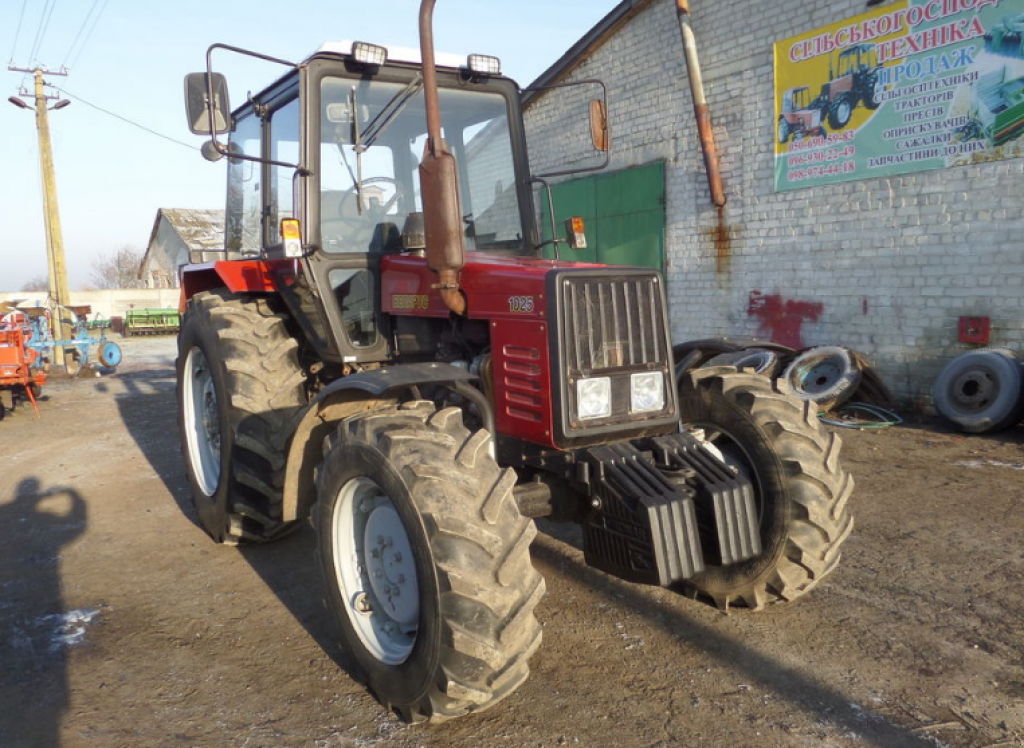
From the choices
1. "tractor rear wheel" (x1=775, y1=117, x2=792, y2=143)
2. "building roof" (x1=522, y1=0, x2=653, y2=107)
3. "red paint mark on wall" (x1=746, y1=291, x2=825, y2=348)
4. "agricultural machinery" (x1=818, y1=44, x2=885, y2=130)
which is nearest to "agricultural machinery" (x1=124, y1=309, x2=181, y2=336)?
"building roof" (x1=522, y1=0, x2=653, y2=107)

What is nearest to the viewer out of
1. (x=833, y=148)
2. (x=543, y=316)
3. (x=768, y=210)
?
(x=543, y=316)

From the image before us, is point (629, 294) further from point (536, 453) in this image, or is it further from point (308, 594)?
point (308, 594)

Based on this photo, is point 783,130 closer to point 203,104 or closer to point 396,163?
point 396,163

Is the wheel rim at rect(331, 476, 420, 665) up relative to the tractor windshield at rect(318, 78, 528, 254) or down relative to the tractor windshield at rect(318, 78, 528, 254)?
down

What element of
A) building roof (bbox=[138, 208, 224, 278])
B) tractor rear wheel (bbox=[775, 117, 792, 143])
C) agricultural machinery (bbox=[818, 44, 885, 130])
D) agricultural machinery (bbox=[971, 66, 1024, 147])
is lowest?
agricultural machinery (bbox=[971, 66, 1024, 147])

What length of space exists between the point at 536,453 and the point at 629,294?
74 cm

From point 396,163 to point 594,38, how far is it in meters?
8.18

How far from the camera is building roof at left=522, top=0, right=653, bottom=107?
34.1 ft

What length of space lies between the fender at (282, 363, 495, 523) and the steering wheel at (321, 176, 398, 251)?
929mm

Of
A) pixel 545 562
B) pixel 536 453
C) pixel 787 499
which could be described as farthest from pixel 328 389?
pixel 787 499

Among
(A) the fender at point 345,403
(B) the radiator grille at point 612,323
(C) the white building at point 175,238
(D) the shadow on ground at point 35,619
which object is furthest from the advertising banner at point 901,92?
(C) the white building at point 175,238

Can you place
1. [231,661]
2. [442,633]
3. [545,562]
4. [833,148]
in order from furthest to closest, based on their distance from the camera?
[833,148] < [545,562] < [231,661] < [442,633]

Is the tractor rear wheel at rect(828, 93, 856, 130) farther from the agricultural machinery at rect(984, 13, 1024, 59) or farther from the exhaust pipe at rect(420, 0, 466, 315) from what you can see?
the exhaust pipe at rect(420, 0, 466, 315)

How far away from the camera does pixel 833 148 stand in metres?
8.37
